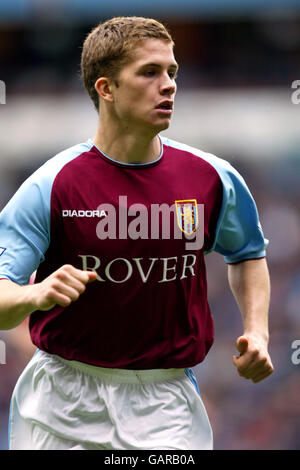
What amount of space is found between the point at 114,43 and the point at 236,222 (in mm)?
932

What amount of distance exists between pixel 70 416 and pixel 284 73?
28.3 feet

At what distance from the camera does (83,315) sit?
11.2 feet

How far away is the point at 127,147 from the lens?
3494 mm

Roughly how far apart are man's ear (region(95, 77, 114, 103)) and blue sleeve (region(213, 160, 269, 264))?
1.82 feet

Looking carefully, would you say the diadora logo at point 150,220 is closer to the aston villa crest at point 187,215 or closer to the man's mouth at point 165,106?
the aston villa crest at point 187,215

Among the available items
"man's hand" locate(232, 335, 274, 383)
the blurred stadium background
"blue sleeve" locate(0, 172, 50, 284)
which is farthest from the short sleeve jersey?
the blurred stadium background

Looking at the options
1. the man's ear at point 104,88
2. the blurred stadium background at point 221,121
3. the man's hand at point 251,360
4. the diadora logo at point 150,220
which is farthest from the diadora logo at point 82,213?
the blurred stadium background at point 221,121

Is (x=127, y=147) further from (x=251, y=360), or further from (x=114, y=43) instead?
(x=251, y=360)

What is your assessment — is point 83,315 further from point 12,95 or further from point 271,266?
point 12,95

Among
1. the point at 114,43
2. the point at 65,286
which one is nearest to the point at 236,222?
the point at 114,43

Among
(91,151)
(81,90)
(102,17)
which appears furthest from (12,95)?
(91,151)

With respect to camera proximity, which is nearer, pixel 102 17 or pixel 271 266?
pixel 271 266

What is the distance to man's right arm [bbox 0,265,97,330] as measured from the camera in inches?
110

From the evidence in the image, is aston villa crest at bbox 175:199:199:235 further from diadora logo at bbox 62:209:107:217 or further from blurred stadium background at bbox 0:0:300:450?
blurred stadium background at bbox 0:0:300:450
